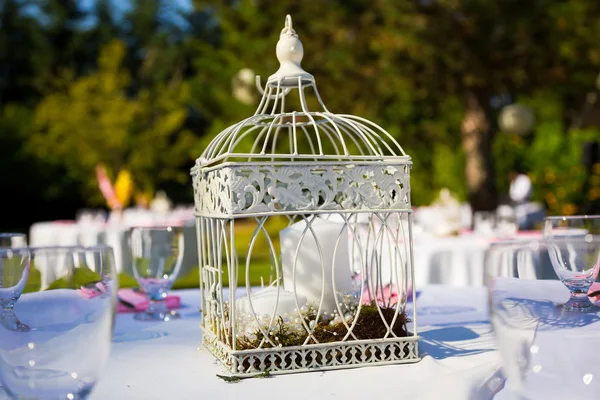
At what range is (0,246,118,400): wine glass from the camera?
962 mm

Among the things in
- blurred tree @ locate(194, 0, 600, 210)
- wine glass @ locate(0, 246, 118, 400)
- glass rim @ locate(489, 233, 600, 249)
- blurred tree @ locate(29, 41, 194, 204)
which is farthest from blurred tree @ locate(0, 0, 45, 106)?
glass rim @ locate(489, 233, 600, 249)

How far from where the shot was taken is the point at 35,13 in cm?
3216

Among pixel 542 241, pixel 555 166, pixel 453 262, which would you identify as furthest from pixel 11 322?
pixel 555 166

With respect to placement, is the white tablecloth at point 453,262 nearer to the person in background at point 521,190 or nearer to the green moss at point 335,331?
the green moss at point 335,331

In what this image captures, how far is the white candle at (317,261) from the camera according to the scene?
1679mm

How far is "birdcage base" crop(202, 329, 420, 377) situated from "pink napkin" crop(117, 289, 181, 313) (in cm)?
88

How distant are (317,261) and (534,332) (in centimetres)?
84

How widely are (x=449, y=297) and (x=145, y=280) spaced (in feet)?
3.59

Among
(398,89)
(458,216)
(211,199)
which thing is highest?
(398,89)

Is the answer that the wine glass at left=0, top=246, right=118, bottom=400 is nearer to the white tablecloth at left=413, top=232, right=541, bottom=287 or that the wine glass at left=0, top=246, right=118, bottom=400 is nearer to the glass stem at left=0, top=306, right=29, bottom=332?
the glass stem at left=0, top=306, right=29, bottom=332

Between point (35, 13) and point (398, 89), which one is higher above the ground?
point (35, 13)

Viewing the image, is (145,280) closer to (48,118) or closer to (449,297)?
(449,297)

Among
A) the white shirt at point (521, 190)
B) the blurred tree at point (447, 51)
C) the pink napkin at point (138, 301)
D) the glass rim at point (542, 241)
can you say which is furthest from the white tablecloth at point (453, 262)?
the white shirt at point (521, 190)

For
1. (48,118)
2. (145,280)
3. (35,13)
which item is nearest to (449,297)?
(145,280)
